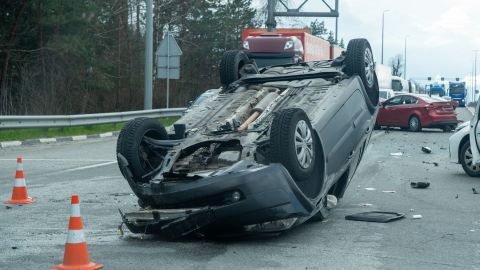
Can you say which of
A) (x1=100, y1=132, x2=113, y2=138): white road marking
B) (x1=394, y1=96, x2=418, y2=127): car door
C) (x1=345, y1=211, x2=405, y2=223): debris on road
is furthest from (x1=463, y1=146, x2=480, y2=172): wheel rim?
(x1=394, y1=96, x2=418, y2=127): car door

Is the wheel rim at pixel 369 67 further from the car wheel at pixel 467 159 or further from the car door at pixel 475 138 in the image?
the car wheel at pixel 467 159

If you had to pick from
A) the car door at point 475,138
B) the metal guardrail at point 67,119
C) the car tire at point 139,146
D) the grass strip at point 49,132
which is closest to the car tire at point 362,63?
the car tire at point 139,146

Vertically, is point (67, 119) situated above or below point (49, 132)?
above

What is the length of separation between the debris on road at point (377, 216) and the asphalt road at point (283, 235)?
11 centimetres

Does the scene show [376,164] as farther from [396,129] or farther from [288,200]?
[396,129]

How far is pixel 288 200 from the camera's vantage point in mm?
6871

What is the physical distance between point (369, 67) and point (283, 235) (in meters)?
2.99

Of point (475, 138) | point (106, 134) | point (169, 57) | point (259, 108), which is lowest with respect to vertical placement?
point (106, 134)

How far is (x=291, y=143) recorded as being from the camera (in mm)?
6984

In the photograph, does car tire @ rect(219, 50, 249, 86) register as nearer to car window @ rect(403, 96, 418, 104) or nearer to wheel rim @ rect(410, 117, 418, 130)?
wheel rim @ rect(410, 117, 418, 130)

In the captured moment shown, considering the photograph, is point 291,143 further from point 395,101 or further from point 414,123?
point 395,101

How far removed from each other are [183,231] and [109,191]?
419cm

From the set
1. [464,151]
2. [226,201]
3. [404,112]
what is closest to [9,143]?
[464,151]

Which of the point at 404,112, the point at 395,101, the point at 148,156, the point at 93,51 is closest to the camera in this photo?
the point at 148,156
